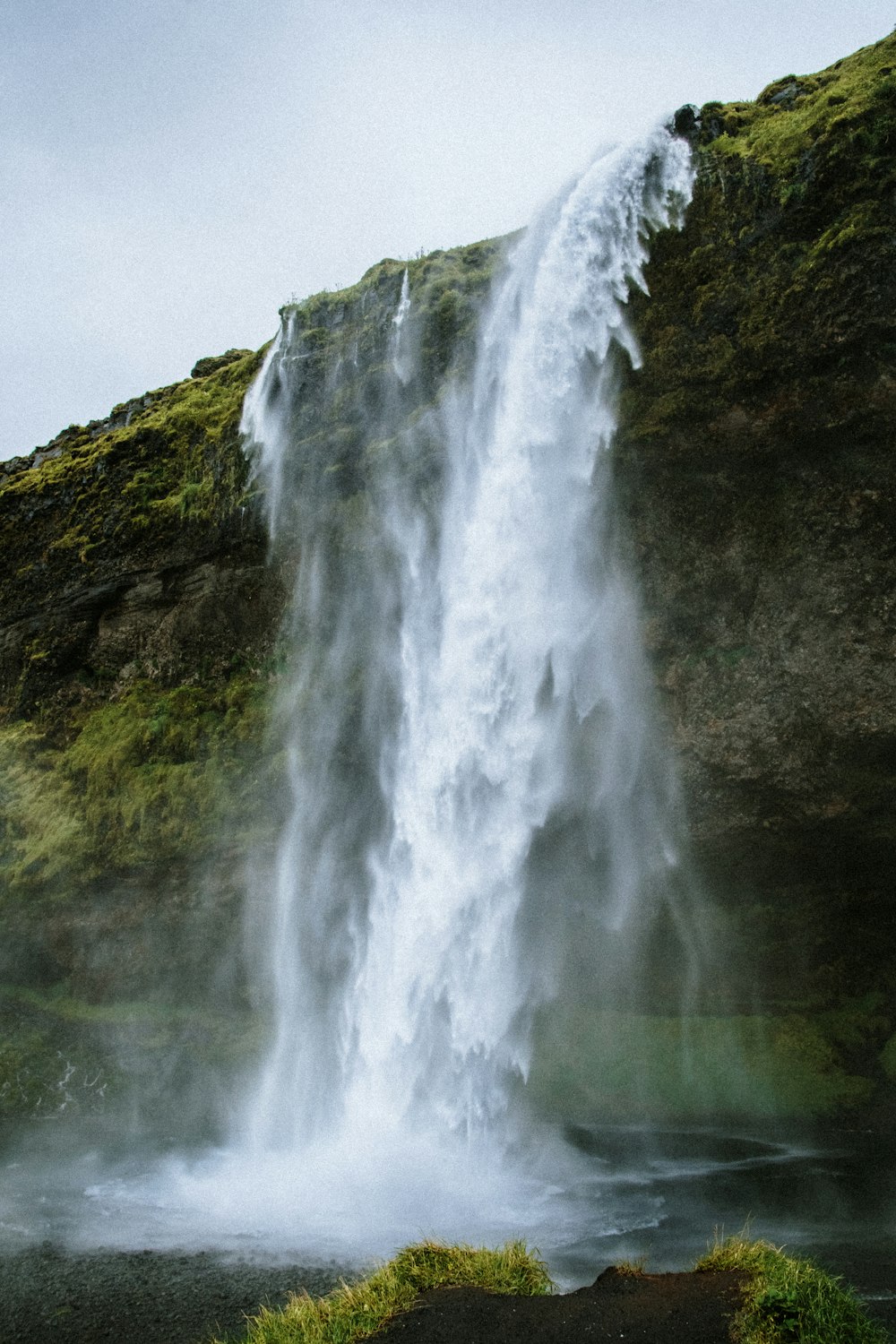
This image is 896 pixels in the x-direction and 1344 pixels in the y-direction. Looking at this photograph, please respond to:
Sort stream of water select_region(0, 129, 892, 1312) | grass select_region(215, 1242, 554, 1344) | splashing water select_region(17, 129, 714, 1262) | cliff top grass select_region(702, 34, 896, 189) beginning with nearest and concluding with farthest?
grass select_region(215, 1242, 554, 1344), cliff top grass select_region(702, 34, 896, 189), stream of water select_region(0, 129, 892, 1312), splashing water select_region(17, 129, 714, 1262)

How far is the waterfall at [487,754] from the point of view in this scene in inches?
539

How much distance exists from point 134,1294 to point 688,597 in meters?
10.4

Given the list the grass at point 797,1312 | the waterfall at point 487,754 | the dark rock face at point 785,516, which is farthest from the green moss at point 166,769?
the grass at point 797,1312

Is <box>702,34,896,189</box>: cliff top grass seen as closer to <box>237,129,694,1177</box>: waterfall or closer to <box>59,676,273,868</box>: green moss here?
<box>237,129,694,1177</box>: waterfall

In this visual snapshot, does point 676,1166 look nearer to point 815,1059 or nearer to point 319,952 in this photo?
point 815,1059

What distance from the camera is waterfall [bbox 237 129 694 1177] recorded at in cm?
1370

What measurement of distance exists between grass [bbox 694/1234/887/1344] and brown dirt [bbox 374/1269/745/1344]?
12cm

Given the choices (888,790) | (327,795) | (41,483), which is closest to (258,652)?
(327,795)

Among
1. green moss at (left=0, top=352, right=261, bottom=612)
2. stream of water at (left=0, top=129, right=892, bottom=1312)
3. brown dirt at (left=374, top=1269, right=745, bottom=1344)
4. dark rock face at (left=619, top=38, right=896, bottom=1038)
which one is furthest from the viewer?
green moss at (left=0, top=352, right=261, bottom=612)

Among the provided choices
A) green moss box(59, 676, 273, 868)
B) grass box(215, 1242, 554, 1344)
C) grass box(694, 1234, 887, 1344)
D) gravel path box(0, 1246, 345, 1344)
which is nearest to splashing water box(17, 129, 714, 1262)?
green moss box(59, 676, 273, 868)

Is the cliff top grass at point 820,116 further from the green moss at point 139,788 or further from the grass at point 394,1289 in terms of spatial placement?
the grass at point 394,1289

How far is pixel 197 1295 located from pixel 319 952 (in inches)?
281

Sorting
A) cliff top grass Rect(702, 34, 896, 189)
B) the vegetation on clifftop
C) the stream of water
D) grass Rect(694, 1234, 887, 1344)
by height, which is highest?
cliff top grass Rect(702, 34, 896, 189)

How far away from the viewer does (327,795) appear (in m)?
15.7
